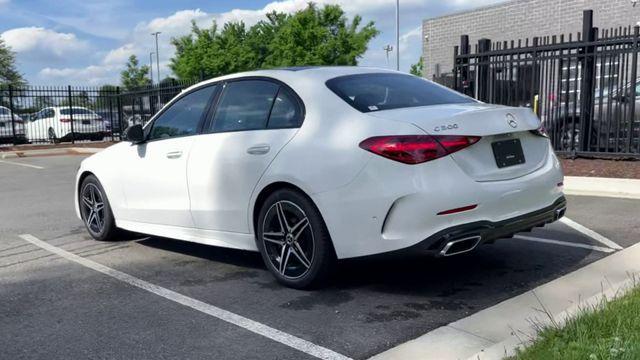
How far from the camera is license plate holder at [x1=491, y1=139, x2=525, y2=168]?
13.2 feet

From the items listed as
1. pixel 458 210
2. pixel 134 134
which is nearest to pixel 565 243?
pixel 458 210

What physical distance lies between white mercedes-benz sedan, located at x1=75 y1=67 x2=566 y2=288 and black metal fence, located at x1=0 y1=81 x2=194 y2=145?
676 inches

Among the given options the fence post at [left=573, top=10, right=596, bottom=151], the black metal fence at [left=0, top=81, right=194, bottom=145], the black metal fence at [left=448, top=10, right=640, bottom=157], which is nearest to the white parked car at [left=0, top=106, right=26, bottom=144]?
the black metal fence at [left=0, top=81, right=194, bottom=145]

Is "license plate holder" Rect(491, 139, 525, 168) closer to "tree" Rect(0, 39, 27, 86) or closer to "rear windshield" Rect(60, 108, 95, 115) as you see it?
"rear windshield" Rect(60, 108, 95, 115)

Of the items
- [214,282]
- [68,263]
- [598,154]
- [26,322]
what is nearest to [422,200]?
[214,282]

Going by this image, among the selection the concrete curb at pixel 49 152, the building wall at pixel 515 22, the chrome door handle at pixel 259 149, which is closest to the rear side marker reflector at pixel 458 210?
the chrome door handle at pixel 259 149

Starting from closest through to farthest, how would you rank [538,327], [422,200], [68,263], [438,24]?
[538,327], [422,200], [68,263], [438,24]

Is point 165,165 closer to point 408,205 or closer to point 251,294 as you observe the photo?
point 251,294

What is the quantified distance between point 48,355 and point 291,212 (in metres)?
1.77

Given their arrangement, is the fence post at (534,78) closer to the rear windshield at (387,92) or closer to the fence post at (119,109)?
the rear windshield at (387,92)

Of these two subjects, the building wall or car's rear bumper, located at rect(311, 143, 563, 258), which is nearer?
car's rear bumper, located at rect(311, 143, 563, 258)

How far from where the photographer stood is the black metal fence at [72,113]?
73.5ft

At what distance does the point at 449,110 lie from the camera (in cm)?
417

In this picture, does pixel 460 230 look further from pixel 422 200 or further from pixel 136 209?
pixel 136 209
